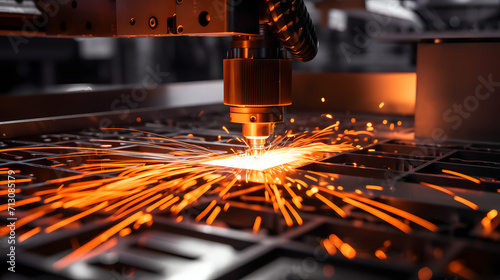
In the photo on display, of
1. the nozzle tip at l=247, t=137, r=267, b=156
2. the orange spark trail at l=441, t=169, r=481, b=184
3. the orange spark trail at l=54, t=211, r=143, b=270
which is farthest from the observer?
the nozzle tip at l=247, t=137, r=267, b=156

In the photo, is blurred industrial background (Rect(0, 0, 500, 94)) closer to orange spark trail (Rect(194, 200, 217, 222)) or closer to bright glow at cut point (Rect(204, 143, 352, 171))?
bright glow at cut point (Rect(204, 143, 352, 171))

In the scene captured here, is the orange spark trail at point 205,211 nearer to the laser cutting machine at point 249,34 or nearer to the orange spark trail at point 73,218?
the orange spark trail at point 73,218

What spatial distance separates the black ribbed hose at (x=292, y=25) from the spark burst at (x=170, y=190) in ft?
0.90

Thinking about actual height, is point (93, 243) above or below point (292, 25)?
below

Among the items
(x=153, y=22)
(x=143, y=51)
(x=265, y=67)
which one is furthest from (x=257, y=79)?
(x=143, y=51)

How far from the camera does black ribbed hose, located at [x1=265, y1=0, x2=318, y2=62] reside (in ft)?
3.54

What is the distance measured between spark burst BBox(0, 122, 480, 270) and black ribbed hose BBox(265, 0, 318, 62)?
27 cm

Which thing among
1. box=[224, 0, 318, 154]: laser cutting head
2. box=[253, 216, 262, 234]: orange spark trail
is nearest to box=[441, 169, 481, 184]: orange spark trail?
box=[224, 0, 318, 154]: laser cutting head

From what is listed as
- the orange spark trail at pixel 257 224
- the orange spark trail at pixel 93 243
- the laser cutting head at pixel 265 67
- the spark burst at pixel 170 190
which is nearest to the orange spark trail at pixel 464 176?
the spark burst at pixel 170 190

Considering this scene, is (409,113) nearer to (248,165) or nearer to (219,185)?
(248,165)

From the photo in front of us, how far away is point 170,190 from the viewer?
1040mm

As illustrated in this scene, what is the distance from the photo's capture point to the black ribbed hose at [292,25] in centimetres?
108

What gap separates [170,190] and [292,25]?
406 millimetres

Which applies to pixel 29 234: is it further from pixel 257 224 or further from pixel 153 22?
pixel 153 22
